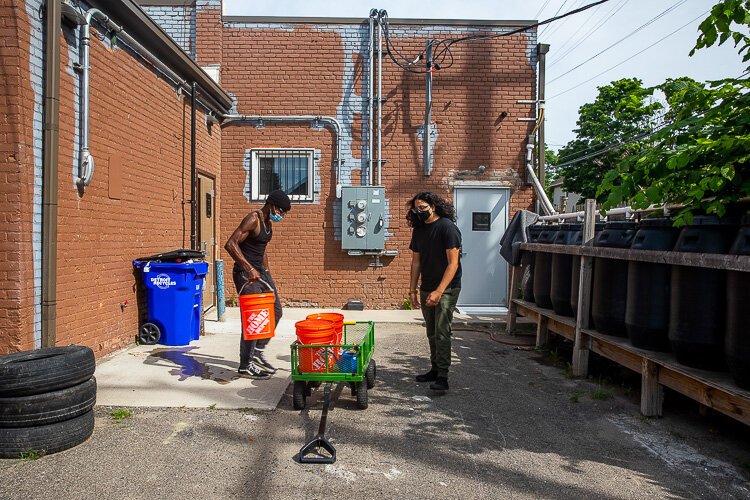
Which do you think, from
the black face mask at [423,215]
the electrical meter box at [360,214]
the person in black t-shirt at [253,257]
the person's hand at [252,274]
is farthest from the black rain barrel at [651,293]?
the electrical meter box at [360,214]

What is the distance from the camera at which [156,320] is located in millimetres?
7516

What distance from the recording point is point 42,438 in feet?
12.9

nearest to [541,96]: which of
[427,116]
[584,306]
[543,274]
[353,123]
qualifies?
[427,116]

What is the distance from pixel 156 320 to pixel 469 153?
686cm

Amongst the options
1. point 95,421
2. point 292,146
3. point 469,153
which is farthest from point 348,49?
point 95,421

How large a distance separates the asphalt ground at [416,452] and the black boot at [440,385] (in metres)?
0.07

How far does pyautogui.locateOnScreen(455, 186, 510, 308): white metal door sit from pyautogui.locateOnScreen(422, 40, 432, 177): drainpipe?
0.95 m

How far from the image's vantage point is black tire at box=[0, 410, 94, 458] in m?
3.87

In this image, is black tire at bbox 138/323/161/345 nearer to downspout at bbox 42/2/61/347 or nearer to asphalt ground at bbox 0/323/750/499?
→ downspout at bbox 42/2/61/347

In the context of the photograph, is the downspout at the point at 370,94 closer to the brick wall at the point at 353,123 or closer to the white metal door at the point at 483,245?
the brick wall at the point at 353,123

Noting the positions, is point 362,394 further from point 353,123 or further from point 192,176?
point 353,123

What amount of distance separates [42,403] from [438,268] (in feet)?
11.6

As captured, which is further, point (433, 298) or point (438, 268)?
point (438, 268)

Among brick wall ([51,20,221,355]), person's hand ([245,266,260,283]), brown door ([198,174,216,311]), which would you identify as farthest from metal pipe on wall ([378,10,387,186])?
person's hand ([245,266,260,283])
